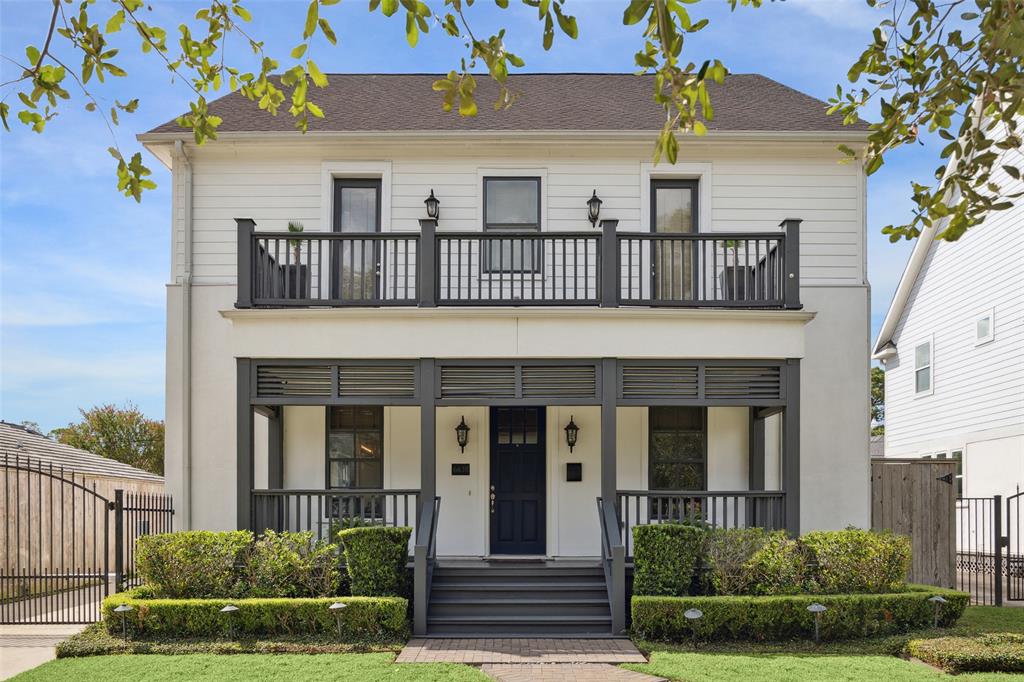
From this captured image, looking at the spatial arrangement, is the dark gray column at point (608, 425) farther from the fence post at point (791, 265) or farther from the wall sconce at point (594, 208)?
the wall sconce at point (594, 208)

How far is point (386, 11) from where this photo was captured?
15.3 ft

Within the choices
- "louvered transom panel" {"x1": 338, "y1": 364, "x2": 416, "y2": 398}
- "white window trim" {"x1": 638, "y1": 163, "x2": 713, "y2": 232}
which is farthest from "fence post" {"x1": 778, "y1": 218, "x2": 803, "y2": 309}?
"louvered transom panel" {"x1": 338, "y1": 364, "x2": 416, "y2": 398}

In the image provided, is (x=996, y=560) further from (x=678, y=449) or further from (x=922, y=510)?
(x=678, y=449)

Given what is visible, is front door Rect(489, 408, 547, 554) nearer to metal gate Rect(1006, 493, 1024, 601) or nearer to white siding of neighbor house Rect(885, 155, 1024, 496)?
metal gate Rect(1006, 493, 1024, 601)

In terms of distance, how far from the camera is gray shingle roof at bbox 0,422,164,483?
17062 millimetres

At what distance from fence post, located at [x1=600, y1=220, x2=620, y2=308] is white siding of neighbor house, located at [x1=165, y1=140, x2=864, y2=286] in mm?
1797

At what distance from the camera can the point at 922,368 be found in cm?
2111

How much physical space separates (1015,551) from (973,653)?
8.72 meters

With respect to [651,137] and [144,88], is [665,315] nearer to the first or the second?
[651,137]

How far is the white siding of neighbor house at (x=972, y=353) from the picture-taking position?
1708cm

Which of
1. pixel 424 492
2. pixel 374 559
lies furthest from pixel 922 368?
pixel 374 559

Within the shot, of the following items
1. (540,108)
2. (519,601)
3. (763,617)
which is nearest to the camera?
(763,617)

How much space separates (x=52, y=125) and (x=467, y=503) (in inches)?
337

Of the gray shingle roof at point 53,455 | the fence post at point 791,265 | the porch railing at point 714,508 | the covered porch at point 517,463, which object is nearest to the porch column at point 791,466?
the porch railing at point 714,508
